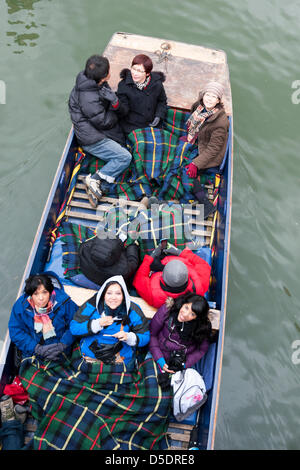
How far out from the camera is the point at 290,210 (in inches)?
231

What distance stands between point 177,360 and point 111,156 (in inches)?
92.3

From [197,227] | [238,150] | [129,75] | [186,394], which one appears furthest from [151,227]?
[238,150]

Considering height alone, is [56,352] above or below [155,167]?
below

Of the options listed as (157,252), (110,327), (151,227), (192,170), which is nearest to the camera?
(110,327)

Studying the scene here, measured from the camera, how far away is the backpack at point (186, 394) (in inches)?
132

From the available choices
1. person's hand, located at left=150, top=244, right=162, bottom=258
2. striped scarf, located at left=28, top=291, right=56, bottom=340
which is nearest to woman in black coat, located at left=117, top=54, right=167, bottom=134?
person's hand, located at left=150, top=244, right=162, bottom=258

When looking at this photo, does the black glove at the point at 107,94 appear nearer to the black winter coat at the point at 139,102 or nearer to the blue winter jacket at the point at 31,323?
the black winter coat at the point at 139,102

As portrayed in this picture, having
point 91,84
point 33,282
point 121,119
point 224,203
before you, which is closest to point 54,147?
point 121,119

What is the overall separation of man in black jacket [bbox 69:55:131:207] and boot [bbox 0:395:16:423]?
2.13 metres

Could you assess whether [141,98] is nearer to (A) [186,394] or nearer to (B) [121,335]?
(B) [121,335]

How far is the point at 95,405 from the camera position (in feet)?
10.4

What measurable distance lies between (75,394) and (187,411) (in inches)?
34.7

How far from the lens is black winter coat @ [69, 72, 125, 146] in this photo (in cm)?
428

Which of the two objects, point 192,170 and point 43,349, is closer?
point 43,349
